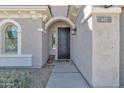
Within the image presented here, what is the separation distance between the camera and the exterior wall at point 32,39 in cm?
1125

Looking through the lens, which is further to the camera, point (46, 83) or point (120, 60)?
point (46, 83)

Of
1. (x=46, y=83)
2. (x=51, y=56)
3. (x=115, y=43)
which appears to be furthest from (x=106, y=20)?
(x=51, y=56)

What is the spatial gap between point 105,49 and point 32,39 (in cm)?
564

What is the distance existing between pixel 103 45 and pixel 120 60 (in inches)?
33.2

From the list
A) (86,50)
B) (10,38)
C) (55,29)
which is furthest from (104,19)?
(55,29)

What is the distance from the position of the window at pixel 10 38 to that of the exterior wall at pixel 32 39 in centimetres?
69

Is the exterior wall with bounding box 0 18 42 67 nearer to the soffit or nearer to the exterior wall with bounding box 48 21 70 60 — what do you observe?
the soffit

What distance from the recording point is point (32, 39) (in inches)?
445

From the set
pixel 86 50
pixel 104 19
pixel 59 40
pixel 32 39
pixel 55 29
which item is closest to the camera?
pixel 104 19

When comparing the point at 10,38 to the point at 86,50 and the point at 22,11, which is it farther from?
the point at 86,50

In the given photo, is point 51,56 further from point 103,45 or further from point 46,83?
point 103,45

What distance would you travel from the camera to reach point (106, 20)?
651 centimetres

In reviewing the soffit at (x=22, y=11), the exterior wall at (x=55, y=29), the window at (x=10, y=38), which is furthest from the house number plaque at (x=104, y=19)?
the exterior wall at (x=55, y=29)

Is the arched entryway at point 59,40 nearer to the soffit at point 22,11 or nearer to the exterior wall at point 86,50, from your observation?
the soffit at point 22,11
